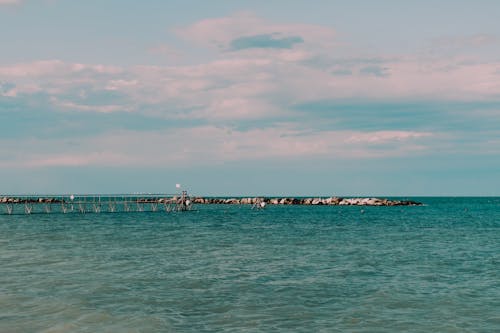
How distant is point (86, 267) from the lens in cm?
2945

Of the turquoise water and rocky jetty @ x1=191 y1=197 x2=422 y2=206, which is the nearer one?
the turquoise water

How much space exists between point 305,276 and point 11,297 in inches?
518

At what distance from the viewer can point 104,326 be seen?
16.9 m

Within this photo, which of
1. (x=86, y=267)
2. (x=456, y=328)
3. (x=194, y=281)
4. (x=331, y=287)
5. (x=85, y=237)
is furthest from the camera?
(x=85, y=237)

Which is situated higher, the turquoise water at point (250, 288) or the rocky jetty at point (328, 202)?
the rocky jetty at point (328, 202)

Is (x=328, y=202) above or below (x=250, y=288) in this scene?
above

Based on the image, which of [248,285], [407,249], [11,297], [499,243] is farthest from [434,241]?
[11,297]

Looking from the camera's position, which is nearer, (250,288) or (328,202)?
(250,288)

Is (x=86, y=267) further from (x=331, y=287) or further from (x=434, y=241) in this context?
(x=434, y=241)

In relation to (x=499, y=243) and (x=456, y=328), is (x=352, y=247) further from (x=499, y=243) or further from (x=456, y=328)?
(x=456, y=328)

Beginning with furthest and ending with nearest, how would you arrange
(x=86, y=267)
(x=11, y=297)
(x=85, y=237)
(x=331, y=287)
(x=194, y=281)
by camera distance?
(x=85, y=237), (x=86, y=267), (x=194, y=281), (x=331, y=287), (x=11, y=297)

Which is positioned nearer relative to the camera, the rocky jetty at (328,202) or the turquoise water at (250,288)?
the turquoise water at (250,288)

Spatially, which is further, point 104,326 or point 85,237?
point 85,237

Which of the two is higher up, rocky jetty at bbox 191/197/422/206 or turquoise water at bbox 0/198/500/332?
rocky jetty at bbox 191/197/422/206
